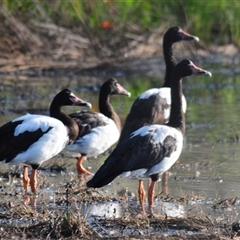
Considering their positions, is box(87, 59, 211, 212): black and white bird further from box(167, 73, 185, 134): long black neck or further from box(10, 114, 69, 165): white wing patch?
box(10, 114, 69, 165): white wing patch

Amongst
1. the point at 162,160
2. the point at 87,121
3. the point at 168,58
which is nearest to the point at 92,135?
the point at 87,121

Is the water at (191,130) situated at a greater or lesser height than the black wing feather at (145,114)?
lesser

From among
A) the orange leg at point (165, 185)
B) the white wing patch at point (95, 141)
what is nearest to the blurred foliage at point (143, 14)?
the white wing patch at point (95, 141)

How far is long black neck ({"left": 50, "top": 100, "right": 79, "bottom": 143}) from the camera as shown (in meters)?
10.5

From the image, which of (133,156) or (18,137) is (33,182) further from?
(133,156)

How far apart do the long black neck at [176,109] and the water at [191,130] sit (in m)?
0.72

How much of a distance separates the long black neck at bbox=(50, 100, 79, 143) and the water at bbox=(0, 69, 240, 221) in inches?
21.1

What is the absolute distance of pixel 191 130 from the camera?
47.1 ft

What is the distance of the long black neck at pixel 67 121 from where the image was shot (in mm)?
10535

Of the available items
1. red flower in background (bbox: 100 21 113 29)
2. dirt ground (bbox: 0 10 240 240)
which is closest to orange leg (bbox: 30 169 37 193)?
dirt ground (bbox: 0 10 240 240)

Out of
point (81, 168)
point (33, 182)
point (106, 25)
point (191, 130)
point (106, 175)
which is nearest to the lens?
point (106, 175)

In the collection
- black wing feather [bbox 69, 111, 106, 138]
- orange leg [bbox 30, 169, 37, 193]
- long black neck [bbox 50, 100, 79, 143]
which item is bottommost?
black wing feather [bbox 69, 111, 106, 138]

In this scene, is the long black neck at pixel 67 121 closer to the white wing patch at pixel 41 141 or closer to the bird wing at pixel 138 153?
the white wing patch at pixel 41 141

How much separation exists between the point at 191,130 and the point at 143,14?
36.0 feet
